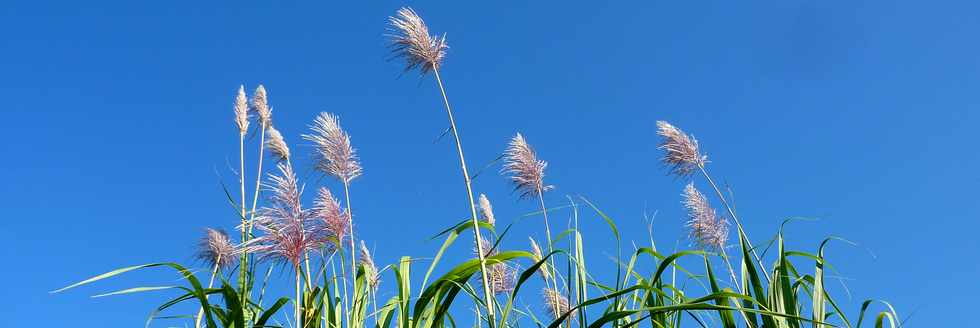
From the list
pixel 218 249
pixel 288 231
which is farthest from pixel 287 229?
pixel 218 249

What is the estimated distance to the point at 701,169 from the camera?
12.2ft

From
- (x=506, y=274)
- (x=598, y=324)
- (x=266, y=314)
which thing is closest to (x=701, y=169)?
(x=506, y=274)

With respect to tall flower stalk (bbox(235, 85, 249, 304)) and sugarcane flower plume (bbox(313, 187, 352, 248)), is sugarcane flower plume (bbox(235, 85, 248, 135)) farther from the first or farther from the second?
sugarcane flower plume (bbox(313, 187, 352, 248))

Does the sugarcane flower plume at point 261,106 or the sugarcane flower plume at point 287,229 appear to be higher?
the sugarcane flower plume at point 261,106

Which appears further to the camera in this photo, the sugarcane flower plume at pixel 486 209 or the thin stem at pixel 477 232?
the sugarcane flower plume at pixel 486 209

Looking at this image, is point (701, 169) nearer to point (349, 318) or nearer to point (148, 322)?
point (349, 318)

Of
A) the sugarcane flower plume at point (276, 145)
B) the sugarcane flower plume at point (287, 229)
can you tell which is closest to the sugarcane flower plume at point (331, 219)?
the sugarcane flower plume at point (287, 229)

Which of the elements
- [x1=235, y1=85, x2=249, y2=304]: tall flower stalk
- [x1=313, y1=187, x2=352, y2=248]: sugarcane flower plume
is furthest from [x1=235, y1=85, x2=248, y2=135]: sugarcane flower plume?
[x1=313, y1=187, x2=352, y2=248]: sugarcane flower plume

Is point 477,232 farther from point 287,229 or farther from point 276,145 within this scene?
point 276,145

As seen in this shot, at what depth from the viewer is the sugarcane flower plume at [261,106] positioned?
420cm

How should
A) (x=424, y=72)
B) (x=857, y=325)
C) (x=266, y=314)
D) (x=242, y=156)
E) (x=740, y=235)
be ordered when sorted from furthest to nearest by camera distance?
(x=242, y=156) → (x=424, y=72) → (x=740, y=235) → (x=857, y=325) → (x=266, y=314)

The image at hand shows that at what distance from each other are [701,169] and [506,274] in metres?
1.09

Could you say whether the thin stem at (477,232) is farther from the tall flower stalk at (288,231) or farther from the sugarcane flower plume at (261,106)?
the sugarcane flower plume at (261,106)

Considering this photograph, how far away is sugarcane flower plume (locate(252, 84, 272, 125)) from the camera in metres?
4.20
